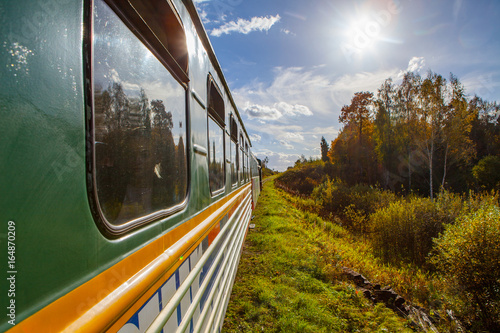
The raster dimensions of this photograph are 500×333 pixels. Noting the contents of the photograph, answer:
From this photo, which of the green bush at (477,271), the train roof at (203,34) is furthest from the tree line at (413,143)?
the train roof at (203,34)

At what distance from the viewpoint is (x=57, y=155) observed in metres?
0.73

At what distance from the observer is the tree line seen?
2088cm

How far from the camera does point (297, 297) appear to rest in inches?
165

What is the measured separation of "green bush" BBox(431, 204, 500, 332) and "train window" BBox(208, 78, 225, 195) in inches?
204

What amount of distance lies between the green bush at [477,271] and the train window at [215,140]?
17.0 feet

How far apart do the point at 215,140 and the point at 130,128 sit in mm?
1815

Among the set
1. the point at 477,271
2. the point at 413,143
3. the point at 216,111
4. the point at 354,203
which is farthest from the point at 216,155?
the point at 413,143

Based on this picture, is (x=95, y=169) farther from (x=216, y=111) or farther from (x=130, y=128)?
(x=216, y=111)

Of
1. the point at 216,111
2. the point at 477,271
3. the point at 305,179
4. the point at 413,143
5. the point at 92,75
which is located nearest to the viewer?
the point at 92,75

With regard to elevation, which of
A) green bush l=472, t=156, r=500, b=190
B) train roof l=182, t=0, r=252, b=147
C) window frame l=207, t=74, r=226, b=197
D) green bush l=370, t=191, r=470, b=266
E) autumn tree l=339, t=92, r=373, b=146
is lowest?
green bush l=370, t=191, r=470, b=266

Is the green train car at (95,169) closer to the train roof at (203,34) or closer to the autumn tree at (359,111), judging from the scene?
the train roof at (203,34)

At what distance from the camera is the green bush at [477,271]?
4.59 metres

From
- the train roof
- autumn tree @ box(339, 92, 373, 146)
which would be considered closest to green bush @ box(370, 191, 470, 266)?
the train roof

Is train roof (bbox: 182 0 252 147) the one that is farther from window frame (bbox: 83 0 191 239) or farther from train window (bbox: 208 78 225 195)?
window frame (bbox: 83 0 191 239)
